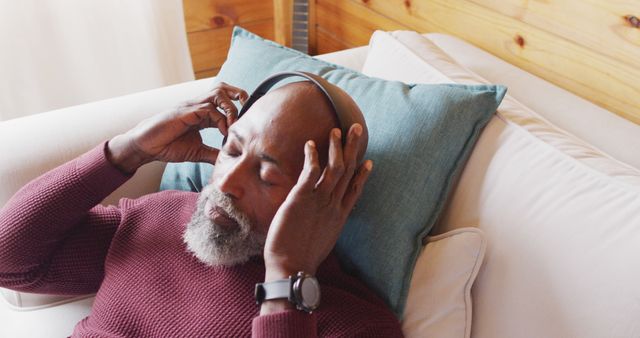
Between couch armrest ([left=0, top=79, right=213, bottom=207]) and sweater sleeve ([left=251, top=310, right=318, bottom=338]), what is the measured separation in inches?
26.3

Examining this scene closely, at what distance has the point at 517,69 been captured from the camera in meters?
1.34

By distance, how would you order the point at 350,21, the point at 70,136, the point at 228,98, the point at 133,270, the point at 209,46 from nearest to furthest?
the point at 133,270 → the point at 228,98 → the point at 70,136 → the point at 350,21 → the point at 209,46

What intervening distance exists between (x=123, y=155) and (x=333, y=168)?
19.3 inches

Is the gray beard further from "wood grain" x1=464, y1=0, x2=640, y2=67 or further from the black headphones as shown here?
"wood grain" x1=464, y1=0, x2=640, y2=67

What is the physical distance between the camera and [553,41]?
4.34ft

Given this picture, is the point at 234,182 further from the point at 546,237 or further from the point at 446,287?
the point at 546,237

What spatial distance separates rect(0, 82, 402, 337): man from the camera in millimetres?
889

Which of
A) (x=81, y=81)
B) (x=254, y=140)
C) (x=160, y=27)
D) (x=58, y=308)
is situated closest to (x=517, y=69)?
(x=254, y=140)

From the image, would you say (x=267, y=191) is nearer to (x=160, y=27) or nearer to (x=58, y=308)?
(x=58, y=308)

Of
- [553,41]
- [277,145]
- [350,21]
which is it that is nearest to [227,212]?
[277,145]

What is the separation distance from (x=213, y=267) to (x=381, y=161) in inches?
13.8

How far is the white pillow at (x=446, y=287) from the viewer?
3.00ft

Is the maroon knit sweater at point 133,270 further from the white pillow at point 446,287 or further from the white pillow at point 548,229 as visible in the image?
the white pillow at point 548,229

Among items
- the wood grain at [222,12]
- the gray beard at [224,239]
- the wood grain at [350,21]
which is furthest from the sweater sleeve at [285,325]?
the wood grain at [222,12]
